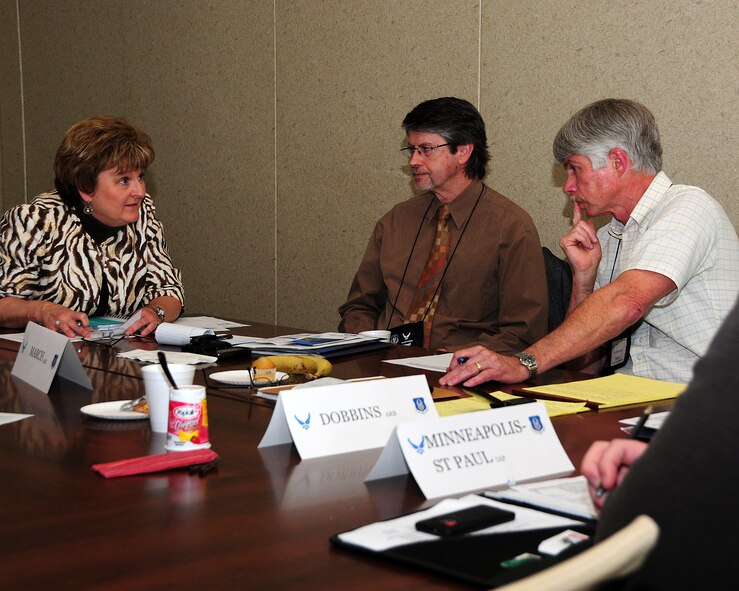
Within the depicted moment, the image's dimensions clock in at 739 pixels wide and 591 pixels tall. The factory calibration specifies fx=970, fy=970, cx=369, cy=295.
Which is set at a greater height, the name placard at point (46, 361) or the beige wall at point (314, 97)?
the beige wall at point (314, 97)

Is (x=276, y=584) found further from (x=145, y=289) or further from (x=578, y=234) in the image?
(x=145, y=289)

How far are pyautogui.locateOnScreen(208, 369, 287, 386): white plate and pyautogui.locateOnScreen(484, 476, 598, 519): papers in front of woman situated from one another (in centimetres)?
95

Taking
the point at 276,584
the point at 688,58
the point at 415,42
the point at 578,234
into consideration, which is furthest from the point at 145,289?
the point at 276,584

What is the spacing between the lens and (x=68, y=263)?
3492 millimetres

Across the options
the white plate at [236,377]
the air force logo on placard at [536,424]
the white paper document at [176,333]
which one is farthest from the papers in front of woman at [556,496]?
the white paper document at [176,333]

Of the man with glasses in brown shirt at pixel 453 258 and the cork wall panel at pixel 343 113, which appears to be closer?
the man with glasses in brown shirt at pixel 453 258

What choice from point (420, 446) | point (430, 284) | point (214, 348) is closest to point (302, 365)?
point (214, 348)

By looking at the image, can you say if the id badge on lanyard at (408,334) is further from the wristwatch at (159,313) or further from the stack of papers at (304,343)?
the wristwatch at (159,313)

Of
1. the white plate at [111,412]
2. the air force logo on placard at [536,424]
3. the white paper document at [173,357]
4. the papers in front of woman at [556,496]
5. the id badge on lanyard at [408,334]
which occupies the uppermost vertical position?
the air force logo on placard at [536,424]

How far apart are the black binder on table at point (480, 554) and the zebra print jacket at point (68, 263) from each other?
8.35 feet

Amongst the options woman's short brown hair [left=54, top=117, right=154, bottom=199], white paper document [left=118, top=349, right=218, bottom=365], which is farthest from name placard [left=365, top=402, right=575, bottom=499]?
woman's short brown hair [left=54, top=117, right=154, bottom=199]

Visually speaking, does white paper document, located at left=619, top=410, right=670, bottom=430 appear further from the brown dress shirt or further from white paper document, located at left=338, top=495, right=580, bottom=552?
the brown dress shirt

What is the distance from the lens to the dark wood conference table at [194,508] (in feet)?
3.55

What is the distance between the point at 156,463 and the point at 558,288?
7.24ft
